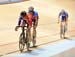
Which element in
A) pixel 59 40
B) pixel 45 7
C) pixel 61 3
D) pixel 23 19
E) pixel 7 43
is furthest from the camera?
pixel 61 3

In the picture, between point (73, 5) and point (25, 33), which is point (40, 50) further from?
point (73, 5)

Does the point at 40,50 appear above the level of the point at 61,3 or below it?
below

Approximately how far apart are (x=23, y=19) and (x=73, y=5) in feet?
67.2

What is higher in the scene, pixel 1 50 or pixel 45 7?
pixel 45 7

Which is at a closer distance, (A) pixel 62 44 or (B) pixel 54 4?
(A) pixel 62 44

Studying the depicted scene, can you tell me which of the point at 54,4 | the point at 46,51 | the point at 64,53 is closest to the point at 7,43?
the point at 46,51

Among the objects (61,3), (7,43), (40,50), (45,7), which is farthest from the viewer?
(61,3)

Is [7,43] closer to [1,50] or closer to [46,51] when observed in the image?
[1,50]

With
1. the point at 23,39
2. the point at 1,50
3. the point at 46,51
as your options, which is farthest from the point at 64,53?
the point at 1,50

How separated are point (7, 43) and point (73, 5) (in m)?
19.1

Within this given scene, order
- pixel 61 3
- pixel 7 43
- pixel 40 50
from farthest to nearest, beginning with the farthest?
pixel 61 3, pixel 7 43, pixel 40 50

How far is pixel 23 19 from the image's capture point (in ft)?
30.7

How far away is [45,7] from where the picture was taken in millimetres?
27750

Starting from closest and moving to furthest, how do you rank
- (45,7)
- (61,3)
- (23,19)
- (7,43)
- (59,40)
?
(23,19) → (7,43) → (59,40) → (45,7) → (61,3)
